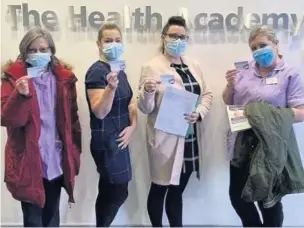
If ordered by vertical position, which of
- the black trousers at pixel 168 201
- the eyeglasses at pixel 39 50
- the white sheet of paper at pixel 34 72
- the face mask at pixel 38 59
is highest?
the eyeglasses at pixel 39 50

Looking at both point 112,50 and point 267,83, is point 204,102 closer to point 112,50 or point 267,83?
point 267,83

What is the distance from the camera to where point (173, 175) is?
2.38m

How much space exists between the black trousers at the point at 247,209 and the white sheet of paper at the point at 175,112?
37 centimetres

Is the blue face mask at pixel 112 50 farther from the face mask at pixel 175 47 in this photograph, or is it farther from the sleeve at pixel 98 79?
the face mask at pixel 175 47

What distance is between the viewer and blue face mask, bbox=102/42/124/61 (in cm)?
218

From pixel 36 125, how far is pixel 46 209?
483 mm

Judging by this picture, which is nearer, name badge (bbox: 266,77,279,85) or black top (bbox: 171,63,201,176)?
name badge (bbox: 266,77,279,85)

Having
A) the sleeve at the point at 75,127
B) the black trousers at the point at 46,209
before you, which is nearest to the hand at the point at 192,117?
the sleeve at the point at 75,127

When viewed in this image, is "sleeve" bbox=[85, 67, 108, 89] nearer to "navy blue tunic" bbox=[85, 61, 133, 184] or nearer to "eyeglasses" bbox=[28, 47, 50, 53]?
"navy blue tunic" bbox=[85, 61, 133, 184]

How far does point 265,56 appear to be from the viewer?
2.15 m

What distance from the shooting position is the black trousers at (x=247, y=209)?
7.35ft

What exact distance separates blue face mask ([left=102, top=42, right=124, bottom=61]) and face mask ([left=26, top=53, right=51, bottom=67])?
0.31 m

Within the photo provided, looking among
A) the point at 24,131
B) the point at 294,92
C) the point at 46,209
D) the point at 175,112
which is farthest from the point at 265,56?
the point at 46,209

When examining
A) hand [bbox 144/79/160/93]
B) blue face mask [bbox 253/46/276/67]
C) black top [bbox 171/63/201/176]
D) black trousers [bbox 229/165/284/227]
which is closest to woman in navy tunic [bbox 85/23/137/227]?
hand [bbox 144/79/160/93]
